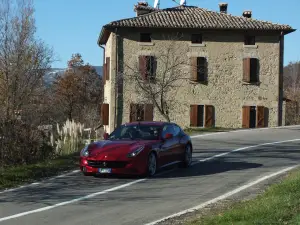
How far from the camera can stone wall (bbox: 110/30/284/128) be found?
40.3 meters

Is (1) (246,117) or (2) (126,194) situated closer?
(2) (126,194)

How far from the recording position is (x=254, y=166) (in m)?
14.6

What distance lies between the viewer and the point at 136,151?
40.5ft

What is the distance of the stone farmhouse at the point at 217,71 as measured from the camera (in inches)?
Answer: 1574

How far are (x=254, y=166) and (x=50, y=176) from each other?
5573 millimetres

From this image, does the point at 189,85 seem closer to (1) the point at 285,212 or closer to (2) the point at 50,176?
(2) the point at 50,176

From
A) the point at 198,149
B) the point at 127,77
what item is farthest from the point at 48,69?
the point at 198,149

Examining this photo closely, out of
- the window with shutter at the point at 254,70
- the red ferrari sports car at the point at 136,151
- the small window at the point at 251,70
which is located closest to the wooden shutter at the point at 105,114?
the small window at the point at 251,70

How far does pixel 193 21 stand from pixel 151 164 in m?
28.9

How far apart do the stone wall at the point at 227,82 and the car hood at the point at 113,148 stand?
89.9 ft

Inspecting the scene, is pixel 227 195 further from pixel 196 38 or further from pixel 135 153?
pixel 196 38

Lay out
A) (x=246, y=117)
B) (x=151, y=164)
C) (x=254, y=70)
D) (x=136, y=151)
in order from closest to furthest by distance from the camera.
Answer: (x=136, y=151) → (x=151, y=164) → (x=246, y=117) → (x=254, y=70)

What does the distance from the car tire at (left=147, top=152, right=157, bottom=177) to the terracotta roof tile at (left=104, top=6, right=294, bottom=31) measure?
27.3 m

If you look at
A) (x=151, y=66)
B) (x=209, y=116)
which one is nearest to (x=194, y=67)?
(x=151, y=66)
